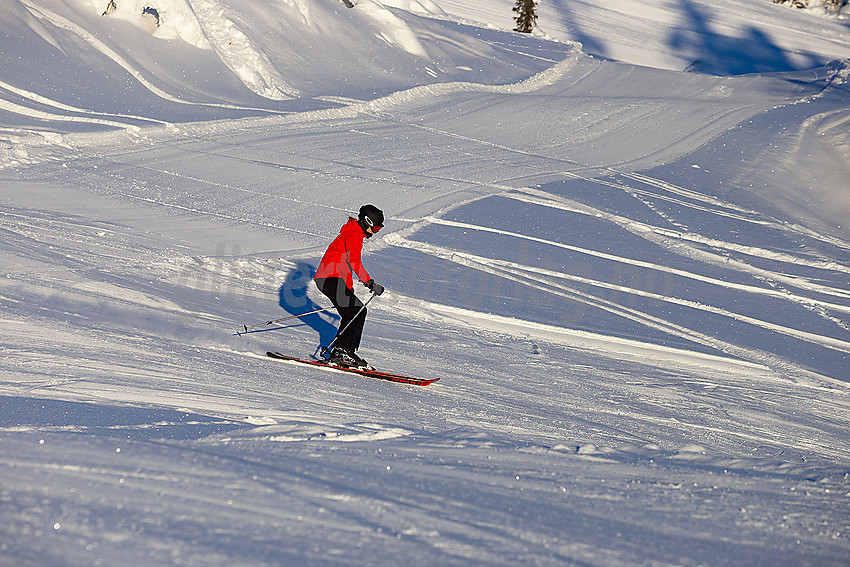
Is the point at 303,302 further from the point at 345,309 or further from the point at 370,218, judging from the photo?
the point at 370,218

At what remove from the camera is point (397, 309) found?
8445 mm

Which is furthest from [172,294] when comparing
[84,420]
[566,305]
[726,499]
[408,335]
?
[726,499]

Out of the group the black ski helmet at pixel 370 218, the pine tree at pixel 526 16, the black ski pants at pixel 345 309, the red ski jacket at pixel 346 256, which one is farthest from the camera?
the pine tree at pixel 526 16

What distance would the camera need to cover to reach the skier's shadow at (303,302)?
25.2ft

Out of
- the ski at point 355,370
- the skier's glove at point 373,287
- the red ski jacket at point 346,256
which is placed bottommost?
the ski at point 355,370

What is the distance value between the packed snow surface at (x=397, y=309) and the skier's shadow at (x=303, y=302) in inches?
1.9

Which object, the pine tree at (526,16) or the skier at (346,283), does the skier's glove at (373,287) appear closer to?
the skier at (346,283)

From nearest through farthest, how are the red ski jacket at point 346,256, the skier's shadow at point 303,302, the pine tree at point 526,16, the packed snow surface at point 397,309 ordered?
the packed snow surface at point 397,309
the red ski jacket at point 346,256
the skier's shadow at point 303,302
the pine tree at point 526,16

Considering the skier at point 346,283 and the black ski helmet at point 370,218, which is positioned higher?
the black ski helmet at point 370,218

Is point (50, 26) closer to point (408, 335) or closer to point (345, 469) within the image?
point (408, 335)

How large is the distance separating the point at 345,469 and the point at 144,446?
114 cm

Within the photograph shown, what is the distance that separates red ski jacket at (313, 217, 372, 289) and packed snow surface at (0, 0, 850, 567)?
896 mm

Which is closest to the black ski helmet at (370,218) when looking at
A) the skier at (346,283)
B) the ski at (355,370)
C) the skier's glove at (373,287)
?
the skier at (346,283)

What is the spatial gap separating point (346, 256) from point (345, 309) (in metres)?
0.49
